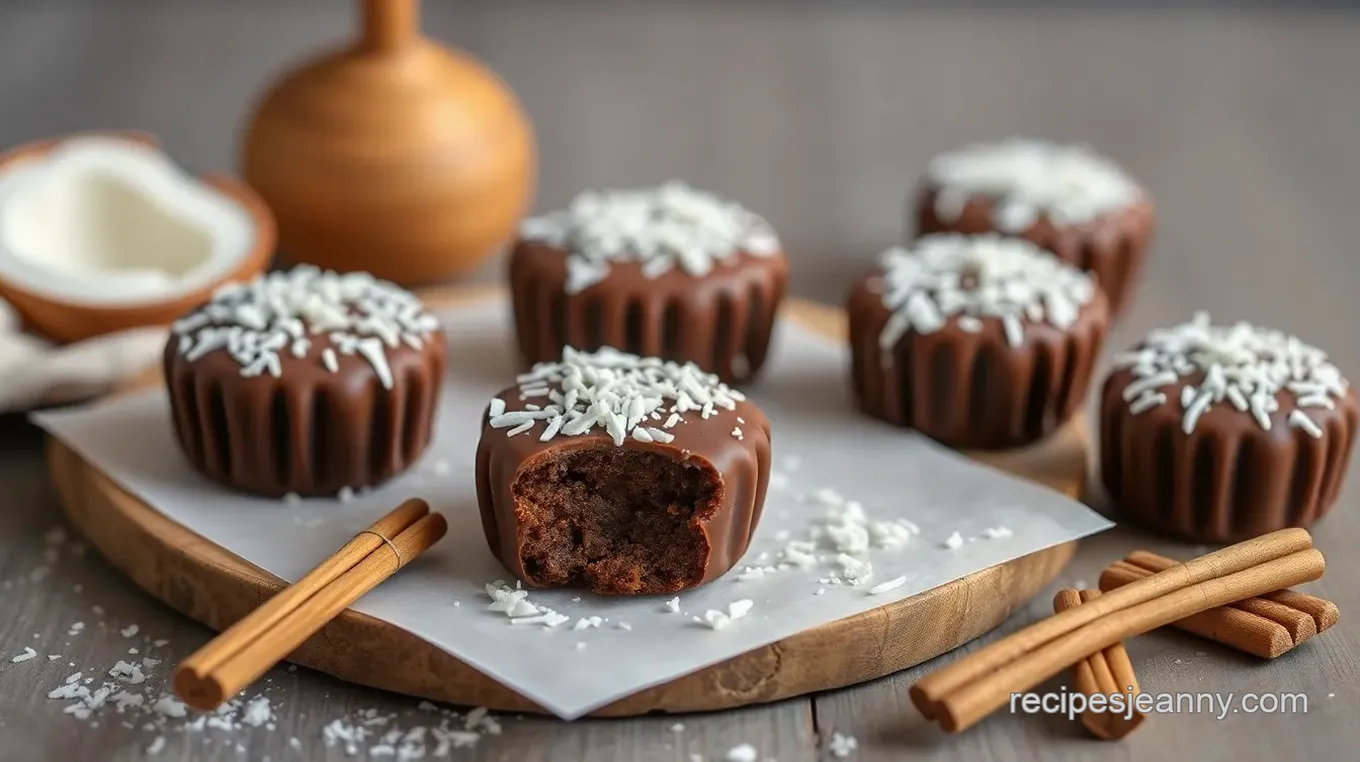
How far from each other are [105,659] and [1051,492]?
5.59 ft

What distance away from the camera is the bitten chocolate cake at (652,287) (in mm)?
3398

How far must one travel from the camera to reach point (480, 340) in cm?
378

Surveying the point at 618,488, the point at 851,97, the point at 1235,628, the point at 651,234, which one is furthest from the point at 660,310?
the point at 851,97

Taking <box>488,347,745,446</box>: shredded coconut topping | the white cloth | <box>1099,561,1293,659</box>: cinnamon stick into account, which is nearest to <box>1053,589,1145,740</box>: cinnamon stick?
<box>1099,561,1293,659</box>: cinnamon stick

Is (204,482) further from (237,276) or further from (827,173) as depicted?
(827,173)

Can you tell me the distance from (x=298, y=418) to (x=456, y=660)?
0.67 m

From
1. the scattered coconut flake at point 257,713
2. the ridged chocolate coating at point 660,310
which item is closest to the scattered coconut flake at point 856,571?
the ridged chocolate coating at point 660,310

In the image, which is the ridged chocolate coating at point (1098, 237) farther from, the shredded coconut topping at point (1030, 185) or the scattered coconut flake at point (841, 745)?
the scattered coconut flake at point (841, 745)

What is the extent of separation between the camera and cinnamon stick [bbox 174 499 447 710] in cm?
236

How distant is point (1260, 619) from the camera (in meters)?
2.72

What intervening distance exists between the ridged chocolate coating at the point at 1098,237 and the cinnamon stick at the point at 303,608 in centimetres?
174

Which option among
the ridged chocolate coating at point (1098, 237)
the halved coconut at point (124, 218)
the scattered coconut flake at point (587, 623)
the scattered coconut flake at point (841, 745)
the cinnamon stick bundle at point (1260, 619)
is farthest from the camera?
the ridged chocolate coating at point (1098, 237)

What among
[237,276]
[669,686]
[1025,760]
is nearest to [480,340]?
[237,276]

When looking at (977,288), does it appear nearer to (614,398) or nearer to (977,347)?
(977,347)
